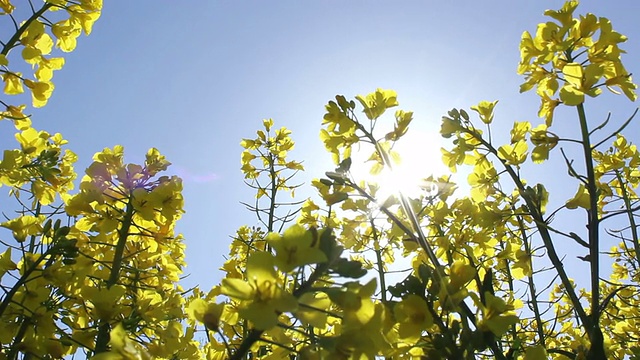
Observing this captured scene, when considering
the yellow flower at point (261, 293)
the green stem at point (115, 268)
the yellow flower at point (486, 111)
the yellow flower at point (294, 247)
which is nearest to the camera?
the yellow flower at point (261, 293)

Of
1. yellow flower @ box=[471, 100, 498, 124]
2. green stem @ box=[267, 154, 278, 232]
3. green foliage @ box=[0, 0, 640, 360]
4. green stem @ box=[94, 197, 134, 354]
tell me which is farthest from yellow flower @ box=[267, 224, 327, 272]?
green stem @ box=[267, 154, 278, 232]

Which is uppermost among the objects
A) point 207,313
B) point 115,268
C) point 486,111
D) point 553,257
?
point 486,111

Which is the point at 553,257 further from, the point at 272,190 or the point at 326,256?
the point at 272,190

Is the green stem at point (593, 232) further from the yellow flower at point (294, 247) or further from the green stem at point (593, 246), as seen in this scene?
the yellow flower at point (294, 247)

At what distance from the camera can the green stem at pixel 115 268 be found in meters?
2.44

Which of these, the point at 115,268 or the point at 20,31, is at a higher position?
the point at 20,31

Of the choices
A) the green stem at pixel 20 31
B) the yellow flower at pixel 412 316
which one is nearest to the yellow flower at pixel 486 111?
the yellow flower at pixel 412 316

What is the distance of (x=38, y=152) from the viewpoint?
390 cm

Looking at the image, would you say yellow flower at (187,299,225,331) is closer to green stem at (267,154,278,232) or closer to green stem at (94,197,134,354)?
green stem at (94,197,134,354)

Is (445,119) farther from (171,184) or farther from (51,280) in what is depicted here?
(51,280)

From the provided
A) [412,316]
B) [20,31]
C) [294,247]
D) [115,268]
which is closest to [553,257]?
[412,316]

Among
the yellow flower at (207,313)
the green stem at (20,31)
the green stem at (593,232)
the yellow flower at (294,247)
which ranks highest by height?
the green stem at (20,31)

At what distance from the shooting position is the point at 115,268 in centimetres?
276

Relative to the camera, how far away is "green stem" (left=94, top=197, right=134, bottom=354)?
8.02 ft
